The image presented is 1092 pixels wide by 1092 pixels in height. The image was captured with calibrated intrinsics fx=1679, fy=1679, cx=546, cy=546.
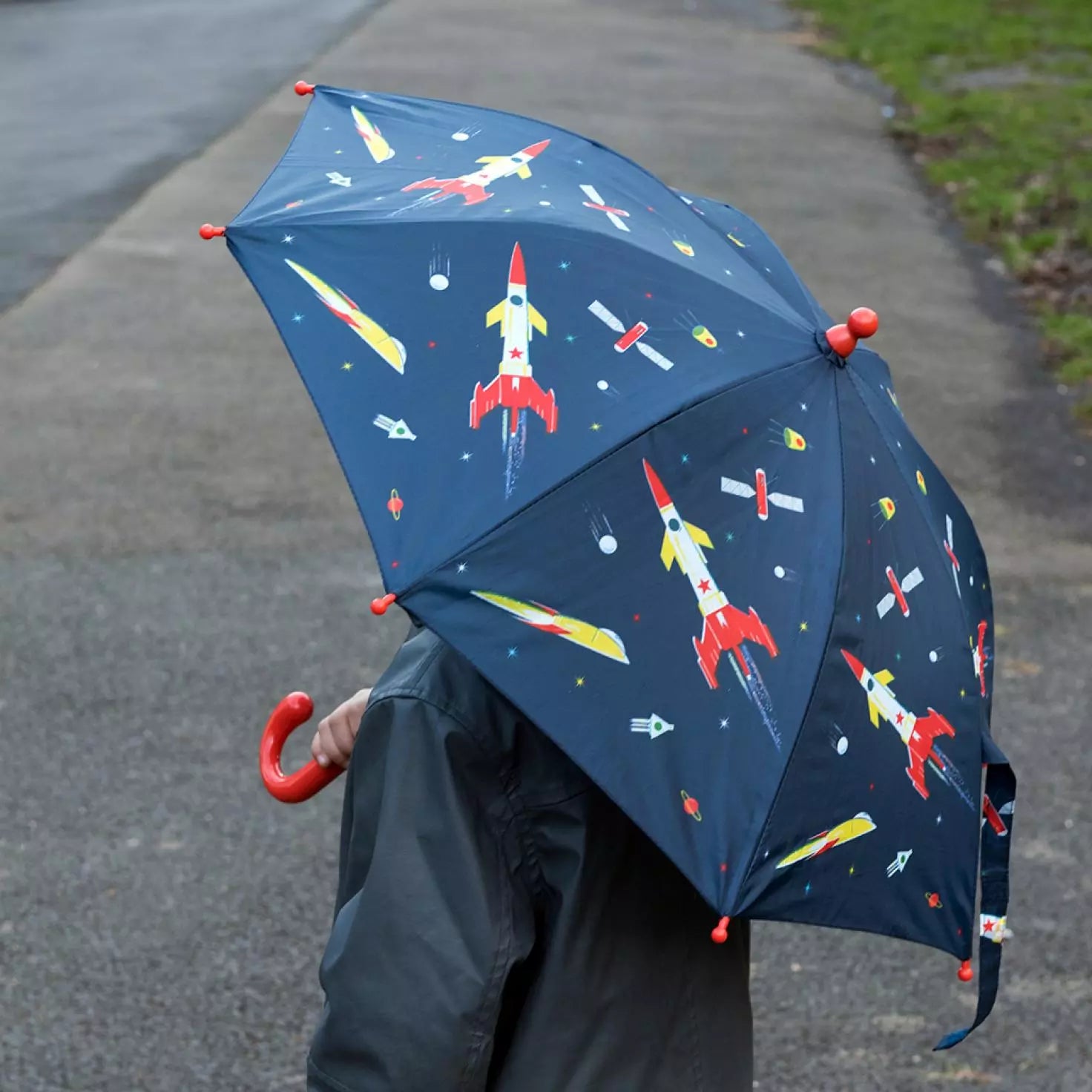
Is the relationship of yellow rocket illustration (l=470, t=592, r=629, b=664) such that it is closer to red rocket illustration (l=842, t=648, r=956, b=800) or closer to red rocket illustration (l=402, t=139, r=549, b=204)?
red rocket illustration (l=842, t=648, r=956, b=800)

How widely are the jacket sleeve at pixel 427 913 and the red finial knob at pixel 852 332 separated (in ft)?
2.19

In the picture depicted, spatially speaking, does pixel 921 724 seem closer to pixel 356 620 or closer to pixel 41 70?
pixel 356 620

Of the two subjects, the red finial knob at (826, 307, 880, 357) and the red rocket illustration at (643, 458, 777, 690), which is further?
the red finial knob at (826, 307, 880, 357)

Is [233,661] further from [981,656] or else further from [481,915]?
[481,915]

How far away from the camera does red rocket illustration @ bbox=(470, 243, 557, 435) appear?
1.95 metres

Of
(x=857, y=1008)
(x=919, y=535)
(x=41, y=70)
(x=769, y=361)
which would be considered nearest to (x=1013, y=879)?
(x=857, y=1008)

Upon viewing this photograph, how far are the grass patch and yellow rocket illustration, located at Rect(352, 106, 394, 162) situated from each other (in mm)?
6033

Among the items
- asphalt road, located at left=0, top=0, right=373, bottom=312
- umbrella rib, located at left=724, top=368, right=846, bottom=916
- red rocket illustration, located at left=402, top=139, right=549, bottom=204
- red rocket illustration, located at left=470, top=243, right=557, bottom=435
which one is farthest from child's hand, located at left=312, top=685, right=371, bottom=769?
asphalt road, located at left=0, top=0, right=373, bottom=312

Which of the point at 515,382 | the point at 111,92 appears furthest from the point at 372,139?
the point at 111,92

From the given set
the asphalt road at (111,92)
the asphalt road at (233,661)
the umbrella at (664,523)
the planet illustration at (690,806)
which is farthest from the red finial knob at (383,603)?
the asphalt road at (111,92)

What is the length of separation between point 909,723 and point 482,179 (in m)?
0.92

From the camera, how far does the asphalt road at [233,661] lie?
12.5 feet

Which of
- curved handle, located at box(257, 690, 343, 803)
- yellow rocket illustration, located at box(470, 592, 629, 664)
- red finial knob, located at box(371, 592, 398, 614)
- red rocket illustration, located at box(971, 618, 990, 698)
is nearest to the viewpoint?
red finial knob, located at box(371, 592, 398, 614)

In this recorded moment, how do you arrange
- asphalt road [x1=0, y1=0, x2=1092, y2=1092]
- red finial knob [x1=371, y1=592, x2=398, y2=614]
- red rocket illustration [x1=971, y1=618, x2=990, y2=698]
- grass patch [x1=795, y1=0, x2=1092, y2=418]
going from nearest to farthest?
red finial knob [x1=371, y1=592, x2=398, y2=614]
red rocket illustration [x1=971, y1=618, x2=990, y2=698]
asphalt road [x1=0, y1=0, x2=1092, y2=1092]
grass patch [x1=795, y1=0, x2=1092, y2=418]
